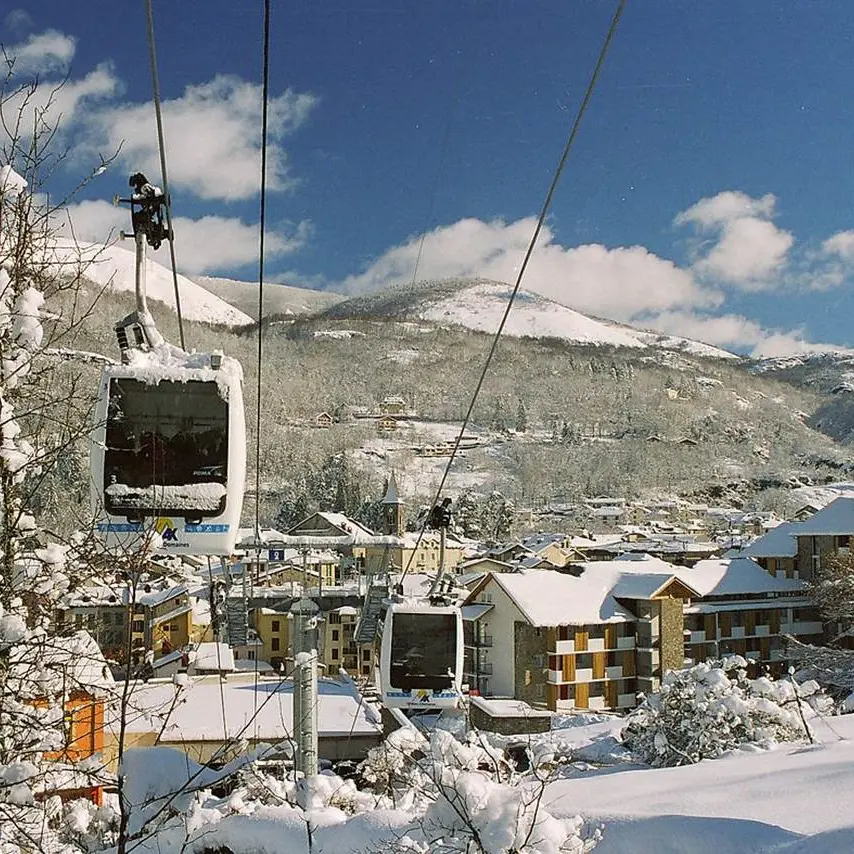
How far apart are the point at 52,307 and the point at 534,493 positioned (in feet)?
435

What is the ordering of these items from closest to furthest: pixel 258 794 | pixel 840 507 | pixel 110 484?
pixel 110 484, pixel 258 794, pixel 840 507

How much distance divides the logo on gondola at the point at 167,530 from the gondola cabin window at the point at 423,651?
5.86 metres

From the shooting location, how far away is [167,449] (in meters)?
5.77

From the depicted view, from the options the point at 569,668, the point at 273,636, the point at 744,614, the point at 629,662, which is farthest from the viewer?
the point at 273,636

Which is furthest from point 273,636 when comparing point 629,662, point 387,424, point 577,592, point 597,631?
point 387,424

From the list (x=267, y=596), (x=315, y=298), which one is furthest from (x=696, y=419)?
(x=267, y=596)

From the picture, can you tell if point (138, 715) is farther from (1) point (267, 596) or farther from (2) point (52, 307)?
(1) point (267, 596)

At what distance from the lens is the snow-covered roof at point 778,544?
37812 millimetres

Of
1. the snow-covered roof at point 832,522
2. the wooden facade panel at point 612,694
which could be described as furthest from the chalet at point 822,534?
the wooden facade panel at point 612,694

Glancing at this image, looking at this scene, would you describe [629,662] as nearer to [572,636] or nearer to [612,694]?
[612,694]

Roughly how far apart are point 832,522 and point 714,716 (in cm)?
2726

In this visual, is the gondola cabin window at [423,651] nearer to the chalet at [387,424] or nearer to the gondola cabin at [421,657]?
the gondola cabin at [421,657]

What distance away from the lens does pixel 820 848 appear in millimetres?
4512

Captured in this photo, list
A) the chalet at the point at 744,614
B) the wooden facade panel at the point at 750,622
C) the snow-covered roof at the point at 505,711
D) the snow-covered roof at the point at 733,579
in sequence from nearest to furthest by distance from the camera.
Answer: the snow-covered roof at the point at 505,711, the chalet at the point at 744,614, the snow-covered roof at the point at 733,579, the wooden facade panel at the point at 750,622
